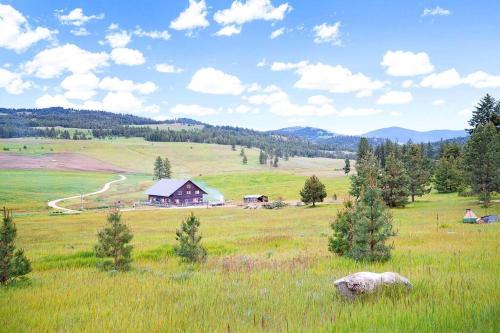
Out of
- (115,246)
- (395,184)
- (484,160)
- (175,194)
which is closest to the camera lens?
(115,246)

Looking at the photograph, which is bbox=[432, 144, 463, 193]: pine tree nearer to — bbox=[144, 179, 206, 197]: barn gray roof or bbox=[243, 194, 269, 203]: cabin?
bbox=[243, 194, 269, 203]: cabin

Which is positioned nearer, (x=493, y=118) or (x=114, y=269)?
(x=114, y=269)

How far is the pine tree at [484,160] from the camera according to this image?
46594 mm

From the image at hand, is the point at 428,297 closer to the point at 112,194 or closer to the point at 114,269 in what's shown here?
the point at 114,269

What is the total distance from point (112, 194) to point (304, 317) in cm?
11351

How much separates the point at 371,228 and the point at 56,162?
168066 mm

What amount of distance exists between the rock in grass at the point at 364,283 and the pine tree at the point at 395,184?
5361 cm

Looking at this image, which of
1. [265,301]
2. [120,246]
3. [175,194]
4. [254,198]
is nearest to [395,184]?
[254,198]

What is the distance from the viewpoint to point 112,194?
371 feet

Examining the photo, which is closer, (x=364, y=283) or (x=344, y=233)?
(x=364, y=283)

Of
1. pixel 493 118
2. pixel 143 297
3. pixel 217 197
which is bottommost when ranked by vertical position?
pixel 217 197

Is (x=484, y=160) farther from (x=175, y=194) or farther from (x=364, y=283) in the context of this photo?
(x=175, y=194)

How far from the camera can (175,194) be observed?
112 m

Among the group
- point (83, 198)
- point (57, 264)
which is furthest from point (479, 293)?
point (83, 198)
